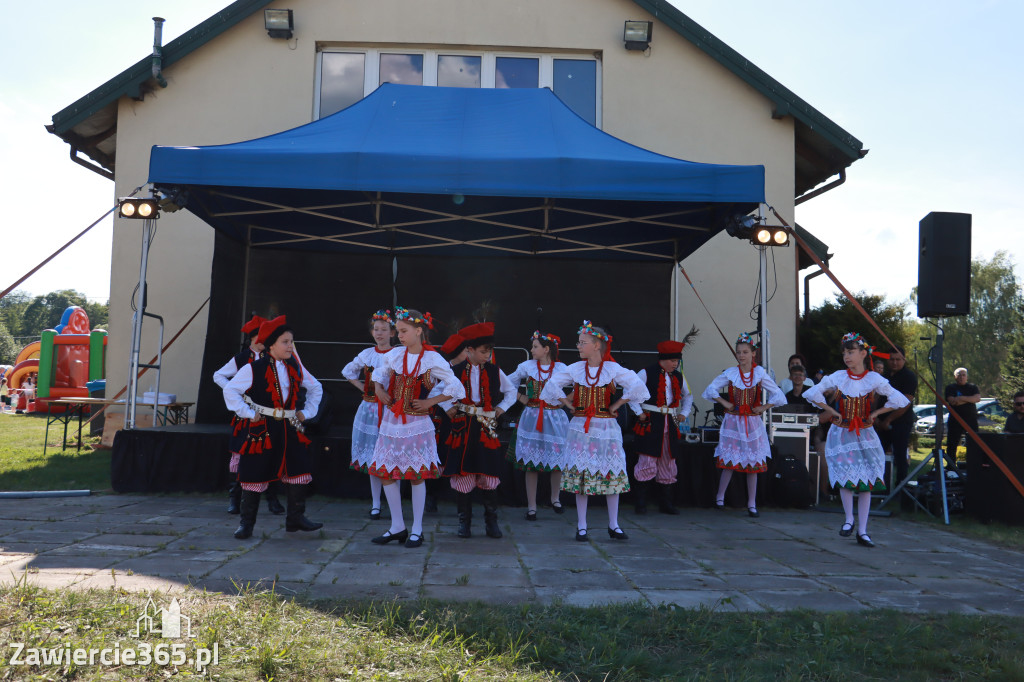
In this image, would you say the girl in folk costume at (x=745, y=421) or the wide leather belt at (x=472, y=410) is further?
the girl in folk costume at (x=745, y=421)

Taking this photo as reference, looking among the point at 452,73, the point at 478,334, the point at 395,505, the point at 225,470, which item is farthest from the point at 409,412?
the point at 452,73

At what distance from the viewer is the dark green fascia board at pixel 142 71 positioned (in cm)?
1090

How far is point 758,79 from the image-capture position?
444 inches

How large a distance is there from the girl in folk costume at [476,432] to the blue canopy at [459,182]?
6.33ft

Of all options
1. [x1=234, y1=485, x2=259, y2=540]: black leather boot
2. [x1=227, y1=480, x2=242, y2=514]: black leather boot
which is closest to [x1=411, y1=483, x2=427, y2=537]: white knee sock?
[x1=234, y1=485, x2=259, y2=540]: black leather boot

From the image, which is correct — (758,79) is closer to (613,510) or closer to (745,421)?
(745,421)

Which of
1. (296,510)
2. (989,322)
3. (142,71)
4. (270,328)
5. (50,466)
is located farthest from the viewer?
(989,322)

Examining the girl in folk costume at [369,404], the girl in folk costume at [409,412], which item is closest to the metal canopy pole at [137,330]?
the girl in folk costume at [369,404]

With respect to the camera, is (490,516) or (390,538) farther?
(490,516)

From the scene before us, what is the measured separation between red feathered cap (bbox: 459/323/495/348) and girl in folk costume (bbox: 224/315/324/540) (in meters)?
1.34

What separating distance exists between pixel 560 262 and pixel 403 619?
25.6 feet

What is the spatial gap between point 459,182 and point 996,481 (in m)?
6.24

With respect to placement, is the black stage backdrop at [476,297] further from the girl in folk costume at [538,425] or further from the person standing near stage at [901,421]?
the girl in folk costume at [538,425]

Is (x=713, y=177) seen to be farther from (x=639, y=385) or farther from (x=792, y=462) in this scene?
(x=792, y=462)
